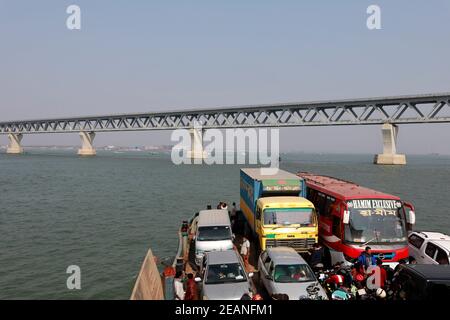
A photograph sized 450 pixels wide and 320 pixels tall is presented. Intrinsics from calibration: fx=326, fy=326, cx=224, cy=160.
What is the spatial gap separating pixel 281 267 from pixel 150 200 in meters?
29.7

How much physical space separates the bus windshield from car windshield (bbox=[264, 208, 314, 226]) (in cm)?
162

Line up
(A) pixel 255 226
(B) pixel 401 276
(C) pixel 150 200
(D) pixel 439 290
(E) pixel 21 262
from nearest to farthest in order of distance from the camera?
(D) pixel 439 290, (B) pixel 401 276, (A) pixel 255 226, (E) pixel 21 262, (C) pixel 150 200

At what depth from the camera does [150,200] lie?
125 ft

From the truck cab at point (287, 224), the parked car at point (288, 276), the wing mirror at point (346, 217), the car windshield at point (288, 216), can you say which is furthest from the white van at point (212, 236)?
the wing mirror at point (346, 217)

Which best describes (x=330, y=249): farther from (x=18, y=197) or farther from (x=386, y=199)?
(x=18, y=197)

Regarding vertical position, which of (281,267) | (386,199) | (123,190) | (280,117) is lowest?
(123,190)

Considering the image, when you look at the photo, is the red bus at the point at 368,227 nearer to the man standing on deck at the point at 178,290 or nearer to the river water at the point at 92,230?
the man standing on deck at the point at 178,290

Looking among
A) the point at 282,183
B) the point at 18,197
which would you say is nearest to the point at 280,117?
the point at 18,197

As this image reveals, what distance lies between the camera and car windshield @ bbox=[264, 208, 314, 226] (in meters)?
13.5

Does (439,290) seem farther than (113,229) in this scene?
No

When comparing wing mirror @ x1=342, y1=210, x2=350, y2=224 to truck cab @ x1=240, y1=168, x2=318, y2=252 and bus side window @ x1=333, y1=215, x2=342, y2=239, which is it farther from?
truck cab @ x1=240, y1=168, x2=318, y2=252

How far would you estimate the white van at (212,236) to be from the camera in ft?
45.6

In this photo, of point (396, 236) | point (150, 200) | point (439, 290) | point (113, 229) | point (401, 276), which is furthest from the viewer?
point (150, 200)

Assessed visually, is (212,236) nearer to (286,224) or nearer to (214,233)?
(214,233)
